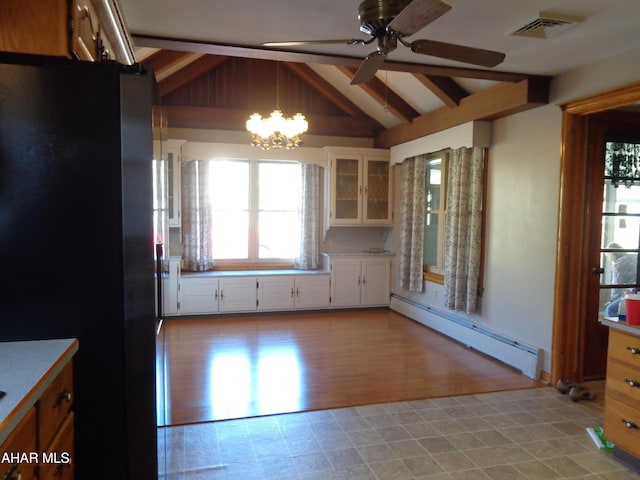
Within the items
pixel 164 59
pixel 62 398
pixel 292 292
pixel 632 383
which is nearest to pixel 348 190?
pixel 292 292

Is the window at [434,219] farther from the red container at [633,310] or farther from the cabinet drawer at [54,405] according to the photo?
the cabinet drawer at [54,405]

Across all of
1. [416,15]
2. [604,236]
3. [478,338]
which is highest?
[416,15]

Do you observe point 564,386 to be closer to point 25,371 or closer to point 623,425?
point 623,425

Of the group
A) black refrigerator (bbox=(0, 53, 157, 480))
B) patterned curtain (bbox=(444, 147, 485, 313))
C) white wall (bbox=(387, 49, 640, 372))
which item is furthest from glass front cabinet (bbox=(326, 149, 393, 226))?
black refrigerator (bbox=(0, 53, 157, 480))

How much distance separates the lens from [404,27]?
1979mm

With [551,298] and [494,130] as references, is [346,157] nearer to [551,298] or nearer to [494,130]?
[494,130]

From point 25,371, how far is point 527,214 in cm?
383

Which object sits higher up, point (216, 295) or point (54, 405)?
point (54, 405)

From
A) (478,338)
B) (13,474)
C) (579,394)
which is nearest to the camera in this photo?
(13,474)

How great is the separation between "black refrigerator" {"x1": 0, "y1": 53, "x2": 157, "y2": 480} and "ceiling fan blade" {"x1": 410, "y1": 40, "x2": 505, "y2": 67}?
4.25 ft

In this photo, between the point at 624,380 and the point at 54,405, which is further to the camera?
the point at 624,380

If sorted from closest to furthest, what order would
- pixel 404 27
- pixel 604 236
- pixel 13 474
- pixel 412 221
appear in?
pixel 13 474, pixel 404 27, pixel 604 236, pixel 412 221

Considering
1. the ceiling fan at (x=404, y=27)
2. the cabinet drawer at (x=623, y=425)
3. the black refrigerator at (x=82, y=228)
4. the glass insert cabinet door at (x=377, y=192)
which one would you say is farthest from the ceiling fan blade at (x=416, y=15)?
the glass insert cabinet door at (x=377, y=192)

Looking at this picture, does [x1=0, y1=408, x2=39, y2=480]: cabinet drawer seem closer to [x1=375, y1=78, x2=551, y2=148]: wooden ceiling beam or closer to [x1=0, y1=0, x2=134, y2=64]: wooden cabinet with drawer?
[x1=0, y1=0, x2=134, y2=64]: wooden cabinet with drawer
